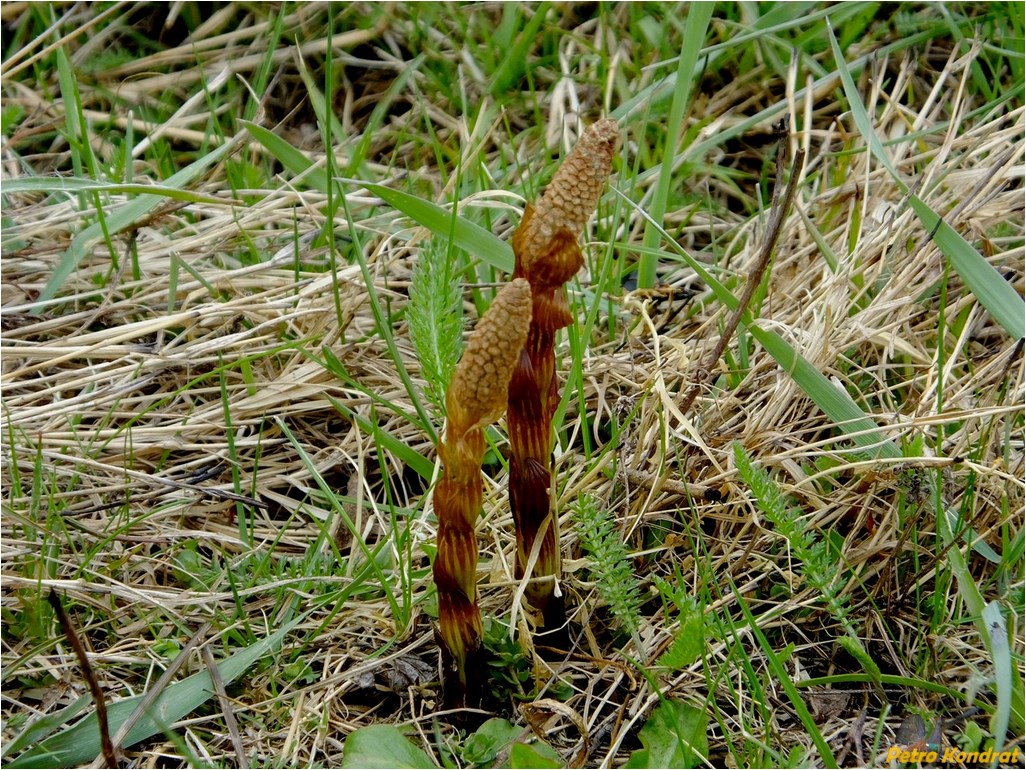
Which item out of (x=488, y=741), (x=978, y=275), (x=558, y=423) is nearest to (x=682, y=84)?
(x=978, y=275)

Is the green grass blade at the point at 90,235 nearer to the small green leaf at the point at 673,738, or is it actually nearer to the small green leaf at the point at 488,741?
the small green leaf at the point at 488,741

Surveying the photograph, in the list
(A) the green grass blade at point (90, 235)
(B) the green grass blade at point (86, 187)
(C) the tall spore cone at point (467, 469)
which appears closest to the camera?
(C) the tall spore cone at point (467, 469)

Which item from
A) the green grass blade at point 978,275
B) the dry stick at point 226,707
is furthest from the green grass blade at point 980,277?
the dry stick at point 226,707

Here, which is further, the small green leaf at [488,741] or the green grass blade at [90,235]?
the green grass blade at [90,235]

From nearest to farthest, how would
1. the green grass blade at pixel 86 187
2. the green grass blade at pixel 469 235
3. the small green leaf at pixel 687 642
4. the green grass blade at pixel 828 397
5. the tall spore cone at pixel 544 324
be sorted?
the tall spore cone at pixel 544 324, the small green leaf at pixel 687 642, the green grass blade at pixel 828 397, the green grass blade at pixel 469 235, the green grass blade at pixel 86 187

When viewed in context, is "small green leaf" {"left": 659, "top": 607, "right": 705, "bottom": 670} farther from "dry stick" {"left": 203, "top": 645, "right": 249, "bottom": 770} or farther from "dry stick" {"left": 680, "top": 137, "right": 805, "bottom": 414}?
"dry stick" {"left": 203, "top": 645, "right": 249, "bottom": 770}

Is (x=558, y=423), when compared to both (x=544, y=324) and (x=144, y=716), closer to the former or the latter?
(x=544, y=324)

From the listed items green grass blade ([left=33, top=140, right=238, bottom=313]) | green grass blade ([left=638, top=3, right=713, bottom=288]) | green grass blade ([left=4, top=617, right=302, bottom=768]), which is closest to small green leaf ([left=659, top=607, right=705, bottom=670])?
green grass blade ([left=4, top=617, right=302, bottom=768])
